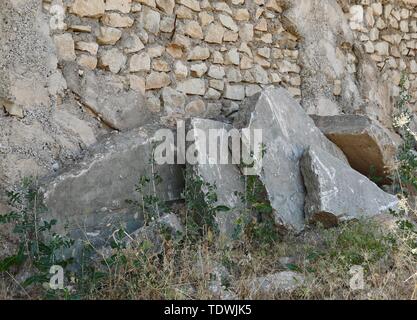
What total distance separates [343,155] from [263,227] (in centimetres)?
123

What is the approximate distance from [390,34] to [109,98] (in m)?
3.34

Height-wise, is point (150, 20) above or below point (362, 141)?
above

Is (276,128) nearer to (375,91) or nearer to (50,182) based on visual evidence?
(50,182)

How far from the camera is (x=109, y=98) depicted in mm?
3645

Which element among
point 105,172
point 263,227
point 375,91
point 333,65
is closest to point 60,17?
point 105,172

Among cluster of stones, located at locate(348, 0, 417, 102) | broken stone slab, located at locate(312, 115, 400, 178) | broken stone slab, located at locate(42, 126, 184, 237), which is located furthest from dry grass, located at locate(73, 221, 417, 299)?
cluster of stones, located at locate(348, 0, 417, 102)

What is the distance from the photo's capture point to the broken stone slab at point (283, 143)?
378cm

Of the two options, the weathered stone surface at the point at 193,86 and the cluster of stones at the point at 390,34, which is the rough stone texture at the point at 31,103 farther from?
the cluster of stones at the point at 390,34

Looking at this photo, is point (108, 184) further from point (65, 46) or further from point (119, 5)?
point (119, 5)

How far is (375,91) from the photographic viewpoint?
Answer: 5629 millimetres

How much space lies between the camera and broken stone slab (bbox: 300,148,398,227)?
3748 millimetres

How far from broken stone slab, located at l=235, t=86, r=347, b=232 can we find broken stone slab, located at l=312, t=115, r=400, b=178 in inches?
5.2

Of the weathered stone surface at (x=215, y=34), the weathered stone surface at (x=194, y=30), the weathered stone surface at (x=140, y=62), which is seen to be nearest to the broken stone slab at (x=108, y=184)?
the weathered stone surface at (x=140, y=62)

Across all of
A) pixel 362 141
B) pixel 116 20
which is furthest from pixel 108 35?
pixel 362 141
